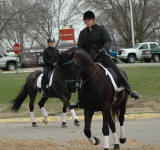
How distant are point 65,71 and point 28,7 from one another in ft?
145

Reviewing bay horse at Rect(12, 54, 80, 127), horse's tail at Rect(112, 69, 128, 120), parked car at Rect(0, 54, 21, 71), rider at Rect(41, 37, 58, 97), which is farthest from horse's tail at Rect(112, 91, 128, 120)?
parked car at Rect(0, 54, 21, 71)

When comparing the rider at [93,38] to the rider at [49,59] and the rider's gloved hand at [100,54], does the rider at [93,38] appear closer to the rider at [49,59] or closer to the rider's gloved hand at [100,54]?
the rider's gloved hand at [100,54]

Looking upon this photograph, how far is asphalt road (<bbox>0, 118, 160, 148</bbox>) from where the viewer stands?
978cm

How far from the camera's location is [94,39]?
8586 mm

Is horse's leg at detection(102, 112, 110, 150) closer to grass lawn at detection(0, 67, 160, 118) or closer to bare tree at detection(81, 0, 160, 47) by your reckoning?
grass lawn at detection(0, 67, 160, 118)

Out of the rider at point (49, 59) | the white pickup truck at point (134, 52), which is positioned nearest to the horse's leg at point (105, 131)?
the rider at point (49, 59)

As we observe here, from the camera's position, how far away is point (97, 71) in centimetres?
802

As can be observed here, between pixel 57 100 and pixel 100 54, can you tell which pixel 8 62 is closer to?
pixel 57 100

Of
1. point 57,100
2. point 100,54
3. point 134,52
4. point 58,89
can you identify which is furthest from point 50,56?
point 134,52

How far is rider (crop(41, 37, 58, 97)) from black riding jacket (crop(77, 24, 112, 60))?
12.7 ft

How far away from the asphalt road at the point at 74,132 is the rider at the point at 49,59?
1.47 m

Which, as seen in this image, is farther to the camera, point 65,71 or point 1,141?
point 1,141


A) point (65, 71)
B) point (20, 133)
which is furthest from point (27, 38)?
point (65, 71)

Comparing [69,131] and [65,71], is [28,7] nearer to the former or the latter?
[69,131]
